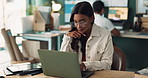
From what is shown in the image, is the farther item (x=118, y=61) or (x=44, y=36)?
(x=44, y=36)

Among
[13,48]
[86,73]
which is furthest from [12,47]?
[86,73]

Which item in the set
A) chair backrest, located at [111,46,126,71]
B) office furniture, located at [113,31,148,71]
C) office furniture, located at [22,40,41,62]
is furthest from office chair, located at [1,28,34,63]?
office furniture, located at [113,31,148,71]

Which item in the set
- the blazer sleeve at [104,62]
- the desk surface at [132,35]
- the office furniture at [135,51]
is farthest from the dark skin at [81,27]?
the office furniture at [135,51]

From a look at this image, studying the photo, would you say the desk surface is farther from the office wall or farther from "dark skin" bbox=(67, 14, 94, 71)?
"dark skin" bbox=(67, 14, 94, 71)

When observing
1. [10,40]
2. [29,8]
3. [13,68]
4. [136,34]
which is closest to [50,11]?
[29,8]

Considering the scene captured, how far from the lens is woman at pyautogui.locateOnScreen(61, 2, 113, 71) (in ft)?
6.68

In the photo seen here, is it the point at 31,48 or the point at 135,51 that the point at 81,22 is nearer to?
the point at 31,48

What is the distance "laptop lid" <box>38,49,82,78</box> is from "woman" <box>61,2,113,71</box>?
355 millimetres

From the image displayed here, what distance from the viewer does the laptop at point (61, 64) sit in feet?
5.16

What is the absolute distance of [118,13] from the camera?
4.41 meters

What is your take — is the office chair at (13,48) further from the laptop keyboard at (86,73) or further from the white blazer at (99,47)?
the laptop keyboard at (86,73)

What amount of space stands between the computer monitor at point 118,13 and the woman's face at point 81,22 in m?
2.38

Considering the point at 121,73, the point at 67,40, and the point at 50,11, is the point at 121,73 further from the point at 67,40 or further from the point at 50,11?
the point at 50,11

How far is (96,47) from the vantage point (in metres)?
2.10
